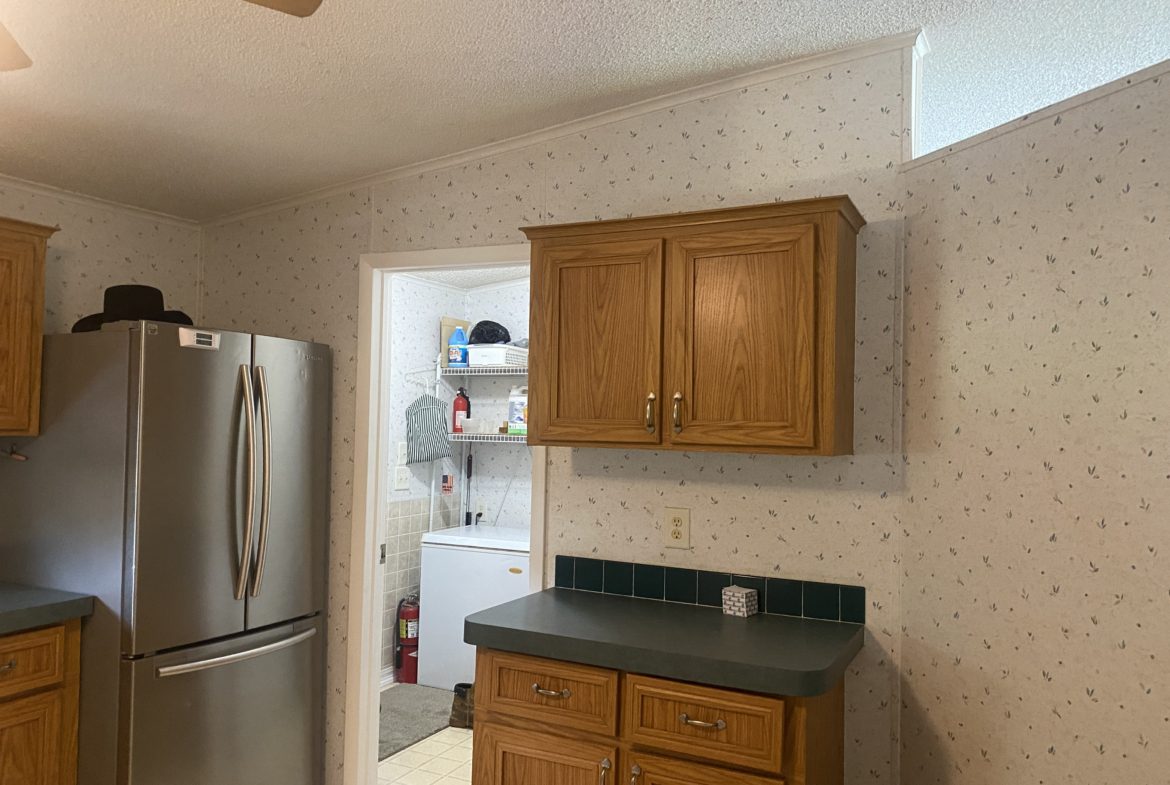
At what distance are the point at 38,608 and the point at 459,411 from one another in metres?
2.70

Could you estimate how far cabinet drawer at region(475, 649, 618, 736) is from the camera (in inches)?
82.0

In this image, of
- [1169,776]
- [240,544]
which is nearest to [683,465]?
[1169,776]

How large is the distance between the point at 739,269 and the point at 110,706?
96.0 inches

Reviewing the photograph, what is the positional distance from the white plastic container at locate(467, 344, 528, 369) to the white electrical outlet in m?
2.41

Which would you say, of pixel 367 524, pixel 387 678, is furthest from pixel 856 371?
pixel 387 678

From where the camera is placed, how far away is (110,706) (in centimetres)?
266

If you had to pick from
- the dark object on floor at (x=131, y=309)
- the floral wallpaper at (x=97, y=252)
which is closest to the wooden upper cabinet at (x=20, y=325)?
the dark object on floor at (x=131, y=309)

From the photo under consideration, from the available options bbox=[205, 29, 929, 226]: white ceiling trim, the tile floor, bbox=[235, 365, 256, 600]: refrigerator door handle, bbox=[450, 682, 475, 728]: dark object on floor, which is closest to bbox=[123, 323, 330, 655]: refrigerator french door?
bbox=[235, 365, 256, 600]: refrigerator door handle

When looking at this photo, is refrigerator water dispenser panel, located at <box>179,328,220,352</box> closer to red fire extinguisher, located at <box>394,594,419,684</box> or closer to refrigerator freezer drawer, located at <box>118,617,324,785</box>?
refrigerator freezer drawer, located at <box>118,617,324,785</box>

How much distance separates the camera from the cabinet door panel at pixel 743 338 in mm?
2141

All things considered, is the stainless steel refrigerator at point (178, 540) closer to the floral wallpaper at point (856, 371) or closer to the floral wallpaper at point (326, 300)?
the floral wallpaper at point (326, 300)

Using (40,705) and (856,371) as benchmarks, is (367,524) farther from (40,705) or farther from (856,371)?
(856,371)

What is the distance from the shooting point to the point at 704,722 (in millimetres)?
1947

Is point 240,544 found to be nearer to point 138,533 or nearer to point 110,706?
point 138,533
